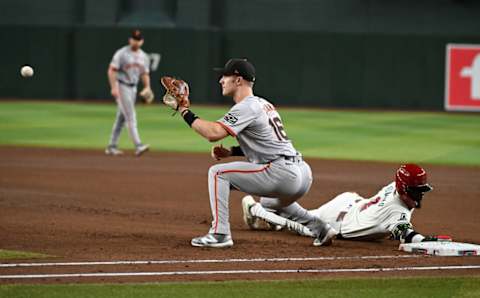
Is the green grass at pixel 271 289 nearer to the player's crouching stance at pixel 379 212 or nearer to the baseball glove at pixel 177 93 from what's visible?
the player's crouching stance at pixel 379 212

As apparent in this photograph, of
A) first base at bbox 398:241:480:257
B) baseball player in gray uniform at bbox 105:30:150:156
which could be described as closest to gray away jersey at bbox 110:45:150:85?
baseball player in gray uniform at bbox 105:30:150:156

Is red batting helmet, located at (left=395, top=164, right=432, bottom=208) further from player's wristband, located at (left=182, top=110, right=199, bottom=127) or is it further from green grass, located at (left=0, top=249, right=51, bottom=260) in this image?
green grass, located at (left=0, top=249, right=51, bottom=260)

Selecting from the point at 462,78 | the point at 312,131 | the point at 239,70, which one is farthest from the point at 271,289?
the point at 462,78

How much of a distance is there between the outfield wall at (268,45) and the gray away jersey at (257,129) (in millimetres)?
20478

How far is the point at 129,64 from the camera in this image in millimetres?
17203

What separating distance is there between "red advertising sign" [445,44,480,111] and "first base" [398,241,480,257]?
18512 mm

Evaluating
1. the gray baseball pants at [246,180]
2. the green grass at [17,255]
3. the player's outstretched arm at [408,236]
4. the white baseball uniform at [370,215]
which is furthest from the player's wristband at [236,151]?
the green grass at [17,255]

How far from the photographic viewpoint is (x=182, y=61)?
97.7 feet

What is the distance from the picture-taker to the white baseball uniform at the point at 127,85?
17.0 metres

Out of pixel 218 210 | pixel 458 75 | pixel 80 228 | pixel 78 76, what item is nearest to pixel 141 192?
pixel 80 228

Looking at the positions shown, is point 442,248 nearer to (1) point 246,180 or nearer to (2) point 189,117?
(1) point 246,180

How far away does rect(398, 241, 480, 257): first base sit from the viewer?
26.7 ft

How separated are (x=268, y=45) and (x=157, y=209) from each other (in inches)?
732

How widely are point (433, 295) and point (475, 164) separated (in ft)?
33.3
